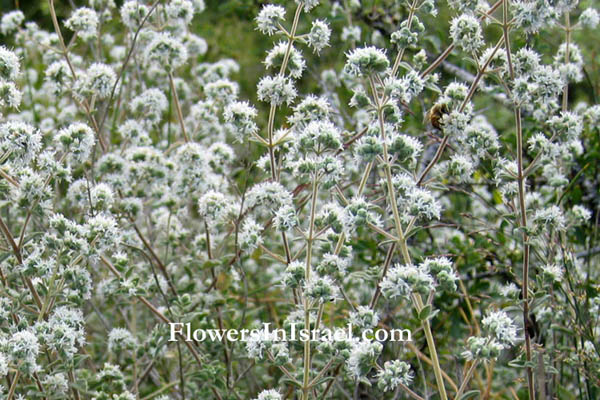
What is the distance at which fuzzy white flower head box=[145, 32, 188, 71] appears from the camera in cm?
287

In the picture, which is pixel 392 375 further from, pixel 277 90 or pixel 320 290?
pixel 277 90

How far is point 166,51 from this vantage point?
287 centimetres

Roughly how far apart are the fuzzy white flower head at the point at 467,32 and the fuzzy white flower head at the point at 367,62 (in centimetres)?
34

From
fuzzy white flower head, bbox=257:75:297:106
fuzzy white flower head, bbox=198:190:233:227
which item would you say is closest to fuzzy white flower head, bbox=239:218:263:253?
fuzzy white flower head, bbox=198:190:233:227

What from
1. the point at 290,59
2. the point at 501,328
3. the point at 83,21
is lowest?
the point at 501,328

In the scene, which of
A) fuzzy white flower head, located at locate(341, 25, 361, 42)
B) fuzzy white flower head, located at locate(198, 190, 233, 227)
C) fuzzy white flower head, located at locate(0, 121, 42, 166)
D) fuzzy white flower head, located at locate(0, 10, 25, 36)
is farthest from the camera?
fuzzy white flower head, located at locate(0, 10, 25, 36)

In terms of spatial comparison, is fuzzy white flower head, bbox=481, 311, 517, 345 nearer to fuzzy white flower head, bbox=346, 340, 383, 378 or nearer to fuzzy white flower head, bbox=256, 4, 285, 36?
fuzzy white flower head, bbox=346, 340, 383, 378

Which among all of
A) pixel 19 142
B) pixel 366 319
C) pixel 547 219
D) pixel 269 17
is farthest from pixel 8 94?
pixel 547 219

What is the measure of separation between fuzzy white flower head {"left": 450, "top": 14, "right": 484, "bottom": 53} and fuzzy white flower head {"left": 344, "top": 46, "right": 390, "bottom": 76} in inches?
13.3

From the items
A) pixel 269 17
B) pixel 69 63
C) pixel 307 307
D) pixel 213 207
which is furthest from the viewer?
pixel 69 63

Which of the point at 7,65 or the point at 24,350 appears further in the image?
the point at 7,65

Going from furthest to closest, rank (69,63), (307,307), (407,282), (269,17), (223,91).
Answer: (223,91)
(69,63)
(269,17)
(307,307)
(407,282)

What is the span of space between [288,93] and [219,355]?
3.13 ft

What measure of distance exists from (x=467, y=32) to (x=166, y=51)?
1277mm
